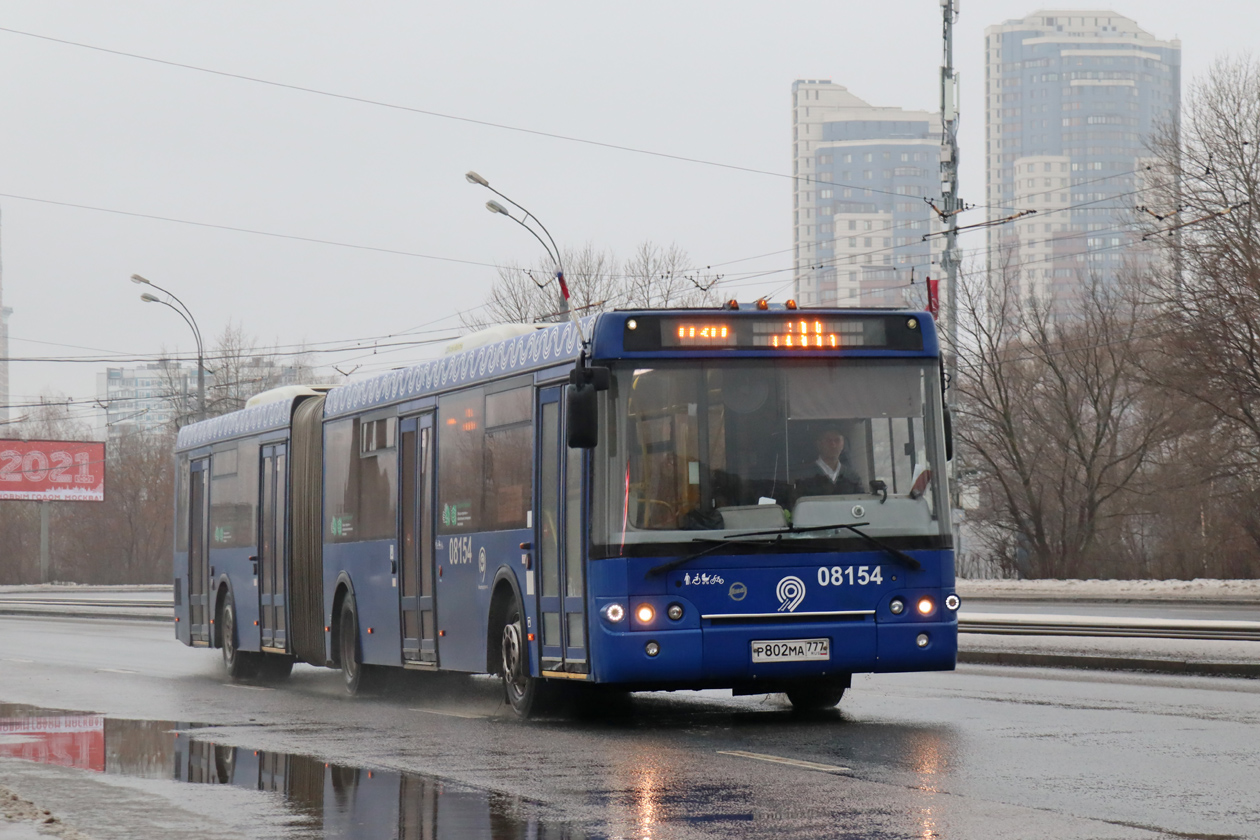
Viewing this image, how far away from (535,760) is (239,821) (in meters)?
2.63

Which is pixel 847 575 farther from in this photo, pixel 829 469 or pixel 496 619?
pixel 496 619

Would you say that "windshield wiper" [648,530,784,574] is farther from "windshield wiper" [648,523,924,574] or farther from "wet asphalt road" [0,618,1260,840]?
"wet asphalt road" [0,618,1260,840]

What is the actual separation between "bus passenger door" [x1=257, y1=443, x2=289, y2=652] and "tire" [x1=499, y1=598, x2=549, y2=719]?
6.73m

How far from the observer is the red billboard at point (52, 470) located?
264 feet

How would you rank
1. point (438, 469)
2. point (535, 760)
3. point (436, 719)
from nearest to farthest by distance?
point (535, 760) → point (436, 719) → point (438, 469)

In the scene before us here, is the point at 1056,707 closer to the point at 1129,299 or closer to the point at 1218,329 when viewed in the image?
the point at 1218,329

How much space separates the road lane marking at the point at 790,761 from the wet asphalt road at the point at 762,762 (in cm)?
3

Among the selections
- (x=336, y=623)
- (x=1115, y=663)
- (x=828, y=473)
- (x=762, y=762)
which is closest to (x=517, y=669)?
(x=828, y=473)

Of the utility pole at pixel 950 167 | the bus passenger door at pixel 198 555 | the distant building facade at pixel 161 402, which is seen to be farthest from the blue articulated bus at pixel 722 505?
the distant building facade at pixel 161 402

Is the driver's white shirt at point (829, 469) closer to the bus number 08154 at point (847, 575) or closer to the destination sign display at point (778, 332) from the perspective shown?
the bus number 08154 at point (847, 575)

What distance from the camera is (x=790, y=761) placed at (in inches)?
406

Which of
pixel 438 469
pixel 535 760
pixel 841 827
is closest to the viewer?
pixel 841 827

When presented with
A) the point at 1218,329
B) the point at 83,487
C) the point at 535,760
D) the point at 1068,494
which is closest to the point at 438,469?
the point at 535,760

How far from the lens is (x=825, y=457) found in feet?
40.6
